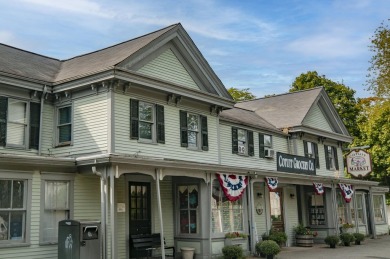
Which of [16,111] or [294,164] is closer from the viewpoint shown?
[16,111]

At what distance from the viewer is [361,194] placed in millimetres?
26750

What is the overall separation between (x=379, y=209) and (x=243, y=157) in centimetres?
1351

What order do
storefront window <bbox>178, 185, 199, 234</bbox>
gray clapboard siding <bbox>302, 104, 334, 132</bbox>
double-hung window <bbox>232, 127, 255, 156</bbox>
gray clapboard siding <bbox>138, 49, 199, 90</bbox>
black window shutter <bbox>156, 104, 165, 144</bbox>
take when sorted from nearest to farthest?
1. black window shutter <bbox>156, 104, 165, 144</bbox>
2. gray clapboard siding <bbox>138, 49, 199, 90</bbox>
3. storefront window <bbox>178, 185, 199, 234</bbox>
4. double-hung window <bbox>232, 127, 255, 156</bbox>
5. gray clapboard siding <bbox>302, 104, 334, 132</bbox>

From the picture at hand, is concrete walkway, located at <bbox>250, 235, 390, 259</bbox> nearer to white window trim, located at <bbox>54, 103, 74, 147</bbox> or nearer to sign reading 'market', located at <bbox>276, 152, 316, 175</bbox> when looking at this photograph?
sign reading 'market', located at <bbox>276, 152, 316, 175</bbox>

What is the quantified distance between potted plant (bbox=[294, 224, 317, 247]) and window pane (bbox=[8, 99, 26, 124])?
13.8m

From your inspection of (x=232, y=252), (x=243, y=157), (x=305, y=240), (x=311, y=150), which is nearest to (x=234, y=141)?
(x=243, y=157)

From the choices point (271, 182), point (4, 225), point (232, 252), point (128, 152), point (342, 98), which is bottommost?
point (232, 252)

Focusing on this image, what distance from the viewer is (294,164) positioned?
20547 millimetres

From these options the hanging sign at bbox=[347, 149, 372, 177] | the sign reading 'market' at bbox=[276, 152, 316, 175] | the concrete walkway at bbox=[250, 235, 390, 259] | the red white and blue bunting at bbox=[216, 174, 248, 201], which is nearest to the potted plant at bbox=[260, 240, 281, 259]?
the concrete walkway at bbox=[250, 235, 390, 259]

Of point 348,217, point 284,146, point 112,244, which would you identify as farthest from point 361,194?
point 112,244

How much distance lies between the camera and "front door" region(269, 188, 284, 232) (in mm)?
21641

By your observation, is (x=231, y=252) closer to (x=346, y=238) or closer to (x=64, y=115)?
(x=64, y=115)

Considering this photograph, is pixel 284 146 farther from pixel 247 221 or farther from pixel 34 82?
pixel 34 82

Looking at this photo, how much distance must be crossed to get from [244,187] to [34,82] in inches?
327
